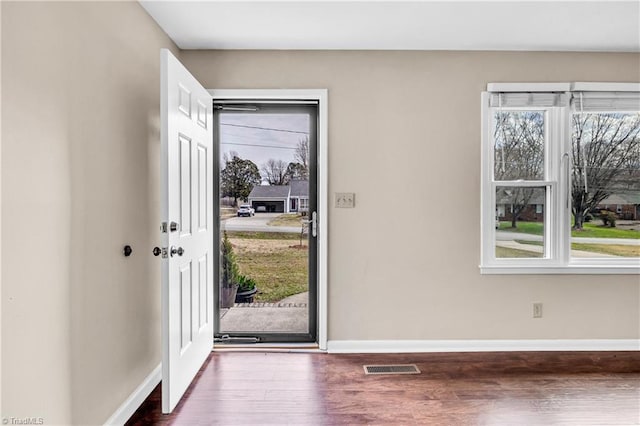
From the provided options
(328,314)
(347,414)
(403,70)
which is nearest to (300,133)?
(403,70)

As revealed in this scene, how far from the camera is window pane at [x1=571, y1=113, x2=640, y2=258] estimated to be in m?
3.05

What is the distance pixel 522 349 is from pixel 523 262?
0.66 metres

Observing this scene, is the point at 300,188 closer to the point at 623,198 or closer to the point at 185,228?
the point at 185,228

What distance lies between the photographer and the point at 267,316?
3.19m

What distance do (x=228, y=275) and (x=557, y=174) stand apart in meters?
2.70

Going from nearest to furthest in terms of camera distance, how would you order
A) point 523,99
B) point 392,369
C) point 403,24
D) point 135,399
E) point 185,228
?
point 135,399
point 185,228
point 403,24
point 392,369
point 523,99

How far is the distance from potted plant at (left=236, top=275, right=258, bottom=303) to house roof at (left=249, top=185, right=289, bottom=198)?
68cm

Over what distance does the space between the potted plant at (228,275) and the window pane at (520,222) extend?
82.6 inches

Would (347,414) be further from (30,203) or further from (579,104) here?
(579,104)

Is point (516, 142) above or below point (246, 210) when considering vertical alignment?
above

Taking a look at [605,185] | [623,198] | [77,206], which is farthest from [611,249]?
[77,206]

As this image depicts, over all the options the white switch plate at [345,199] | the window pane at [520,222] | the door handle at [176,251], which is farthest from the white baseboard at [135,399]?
the window pane at [520,222]

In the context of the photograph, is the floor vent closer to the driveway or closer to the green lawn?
the driveway

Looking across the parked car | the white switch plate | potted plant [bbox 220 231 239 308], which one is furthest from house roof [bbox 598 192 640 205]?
potted plant [bbox 220 231 239 308]
